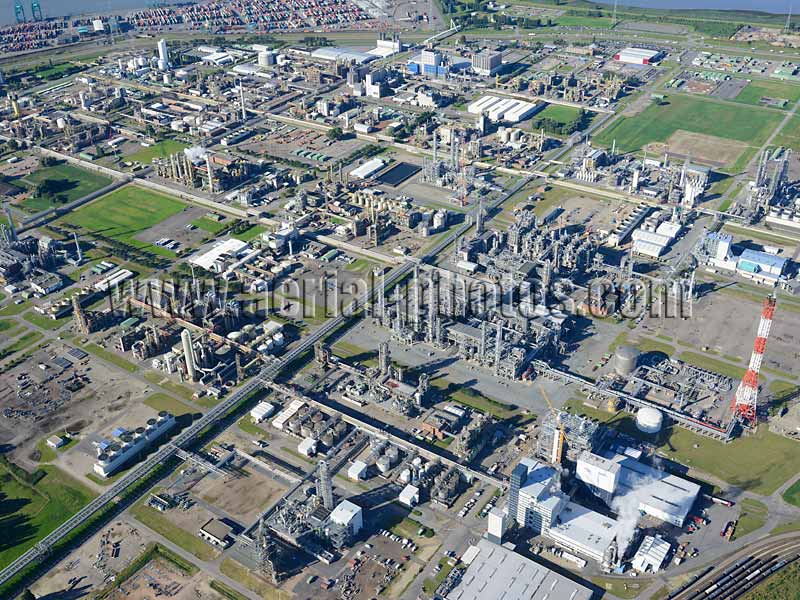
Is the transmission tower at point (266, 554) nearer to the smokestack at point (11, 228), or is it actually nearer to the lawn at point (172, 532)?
the lawn at point (172, 532)

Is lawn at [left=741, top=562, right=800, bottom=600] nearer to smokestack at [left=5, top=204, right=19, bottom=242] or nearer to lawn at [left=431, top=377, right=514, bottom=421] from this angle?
lawn at [left=431, top=377, right=514, bottom=421]

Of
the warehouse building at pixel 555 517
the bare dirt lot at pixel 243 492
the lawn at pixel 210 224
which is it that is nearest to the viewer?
the warehouse building at pixel 555 517

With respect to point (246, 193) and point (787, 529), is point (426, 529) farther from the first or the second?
point (246, 193)

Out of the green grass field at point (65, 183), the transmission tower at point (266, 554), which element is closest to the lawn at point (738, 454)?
the transmission tower at point (266, 554)

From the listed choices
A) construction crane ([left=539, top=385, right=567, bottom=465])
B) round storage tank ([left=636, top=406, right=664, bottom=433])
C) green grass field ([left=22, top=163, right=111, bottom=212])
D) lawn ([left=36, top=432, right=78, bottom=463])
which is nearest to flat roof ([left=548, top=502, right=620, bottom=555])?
construction crane ([left=539, top=385, right=567, bottom=465])

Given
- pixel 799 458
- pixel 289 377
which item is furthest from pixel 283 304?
pixel 799 458
